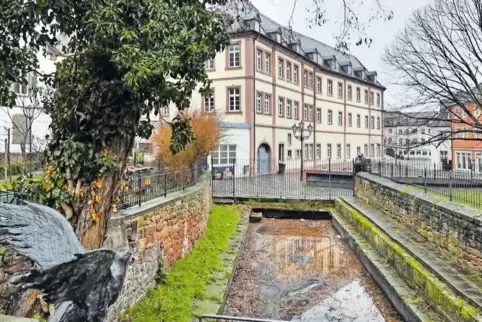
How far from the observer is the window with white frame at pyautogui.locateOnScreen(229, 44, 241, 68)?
1035 inches

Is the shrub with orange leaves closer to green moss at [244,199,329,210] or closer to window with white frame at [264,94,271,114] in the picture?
green moss at [244,199,329,210]

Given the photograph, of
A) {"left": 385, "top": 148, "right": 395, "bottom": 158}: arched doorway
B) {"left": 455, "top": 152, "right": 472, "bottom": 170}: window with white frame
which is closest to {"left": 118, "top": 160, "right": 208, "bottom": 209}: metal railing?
{"left": 455, "top": 152, "right": 472, "bottom": 170}: window with white frame

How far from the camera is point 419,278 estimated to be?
24.3 feet

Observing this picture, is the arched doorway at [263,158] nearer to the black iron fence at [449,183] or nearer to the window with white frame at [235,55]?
the window with white frame at [235,55]

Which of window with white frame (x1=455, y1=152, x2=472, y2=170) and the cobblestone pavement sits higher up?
window with white frame (x1=455, y1=152, x2=472, y2=170)

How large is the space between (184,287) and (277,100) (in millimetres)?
23214

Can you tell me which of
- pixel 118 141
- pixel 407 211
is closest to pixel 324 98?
pixel 407 211

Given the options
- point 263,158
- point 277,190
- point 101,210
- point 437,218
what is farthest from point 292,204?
point 101,210

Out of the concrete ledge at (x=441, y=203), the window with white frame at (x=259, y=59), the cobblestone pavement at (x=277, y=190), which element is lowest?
the cobblestone pavement at (x=277, y=190)

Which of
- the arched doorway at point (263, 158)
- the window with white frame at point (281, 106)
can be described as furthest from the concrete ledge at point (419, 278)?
the window with white frame at point (281, 106)

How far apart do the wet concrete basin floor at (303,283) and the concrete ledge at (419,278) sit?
2.17ft

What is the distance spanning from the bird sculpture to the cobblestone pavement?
1544 centimetres

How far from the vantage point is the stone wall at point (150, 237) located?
605cm

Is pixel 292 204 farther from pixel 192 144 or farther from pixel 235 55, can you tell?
pixel 235 55
